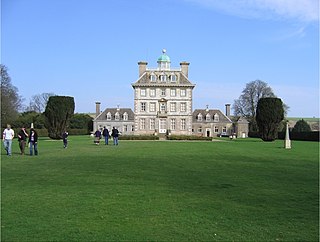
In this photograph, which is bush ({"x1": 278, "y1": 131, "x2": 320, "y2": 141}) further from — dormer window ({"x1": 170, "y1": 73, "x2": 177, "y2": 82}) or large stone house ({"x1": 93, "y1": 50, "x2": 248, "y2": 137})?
dormer window ({"x1": 170, "y1": 73, "x2": 177, "y2": 82})

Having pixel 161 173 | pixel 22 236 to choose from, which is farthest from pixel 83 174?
pixel 22 236

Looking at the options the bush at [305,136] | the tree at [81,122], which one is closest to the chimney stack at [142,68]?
the tree at [81,122]

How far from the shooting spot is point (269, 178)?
1175 cm

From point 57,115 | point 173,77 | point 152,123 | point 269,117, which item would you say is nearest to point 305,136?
point 269,117

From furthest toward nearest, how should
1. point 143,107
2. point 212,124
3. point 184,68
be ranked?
point 212,124 < point 184,68 < point 143,107

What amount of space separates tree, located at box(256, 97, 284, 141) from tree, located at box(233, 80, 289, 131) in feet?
72.3

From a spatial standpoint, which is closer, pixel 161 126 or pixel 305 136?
pixel 305 136

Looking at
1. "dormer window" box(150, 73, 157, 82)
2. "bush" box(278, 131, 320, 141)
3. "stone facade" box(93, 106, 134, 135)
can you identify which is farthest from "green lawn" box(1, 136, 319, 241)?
"stone facade" box(93, 106, 134, 135)

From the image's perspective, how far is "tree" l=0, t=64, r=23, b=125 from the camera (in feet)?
183

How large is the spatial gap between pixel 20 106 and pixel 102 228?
61063 millimetres

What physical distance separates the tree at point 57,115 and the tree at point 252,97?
37.7 m

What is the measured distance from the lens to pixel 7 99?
186ft

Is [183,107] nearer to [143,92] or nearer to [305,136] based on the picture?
[143,92]

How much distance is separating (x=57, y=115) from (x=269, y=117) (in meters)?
26.8
